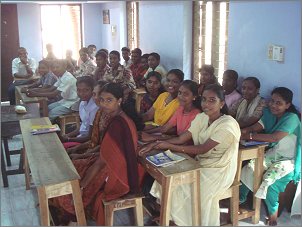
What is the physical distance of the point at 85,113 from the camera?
3980 mm

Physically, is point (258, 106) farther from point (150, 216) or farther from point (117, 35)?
point (117, 35)

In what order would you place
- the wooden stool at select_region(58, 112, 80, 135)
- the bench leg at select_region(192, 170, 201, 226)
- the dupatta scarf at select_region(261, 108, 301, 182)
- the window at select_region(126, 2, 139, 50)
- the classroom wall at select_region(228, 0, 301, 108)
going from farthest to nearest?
1. the window at select_region(126, 2, 139, 50)
2. the wooden stool at select_region(58, 112, 80, 135)
3. the classroom wall at select_region(228, 0, 301, 108)
4. the dupatta scarf at select_region(261, 108, 301, 182)
5. the bench leg at select_region(192, 170, 201, 226)

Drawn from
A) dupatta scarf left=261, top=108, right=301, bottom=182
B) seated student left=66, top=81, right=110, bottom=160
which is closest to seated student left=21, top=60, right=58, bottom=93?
seated student left=66, top=81, right=110, bottom=160

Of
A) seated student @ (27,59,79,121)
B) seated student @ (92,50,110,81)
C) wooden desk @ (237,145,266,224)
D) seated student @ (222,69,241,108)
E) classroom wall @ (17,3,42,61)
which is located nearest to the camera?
wooden desk @ (237,145,266,224)

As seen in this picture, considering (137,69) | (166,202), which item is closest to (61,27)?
(137,69)

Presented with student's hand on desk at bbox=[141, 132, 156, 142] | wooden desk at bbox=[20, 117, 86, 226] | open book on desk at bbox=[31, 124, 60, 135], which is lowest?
wooden desk at bbox=[20, 117, 86, 226]

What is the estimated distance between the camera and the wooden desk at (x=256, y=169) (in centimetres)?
308

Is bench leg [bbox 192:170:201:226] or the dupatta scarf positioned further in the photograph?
the dupatta scarf

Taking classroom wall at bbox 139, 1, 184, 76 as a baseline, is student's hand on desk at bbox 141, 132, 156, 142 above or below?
below

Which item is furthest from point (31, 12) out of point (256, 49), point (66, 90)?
point (256, 49)

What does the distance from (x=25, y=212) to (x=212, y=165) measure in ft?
5.93

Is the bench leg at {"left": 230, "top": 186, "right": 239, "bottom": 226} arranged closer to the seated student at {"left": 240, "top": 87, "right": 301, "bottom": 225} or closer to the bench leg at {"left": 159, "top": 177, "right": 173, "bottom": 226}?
the seated student at {"left": 240, "top": 87, "right": 301, "bottom": 225}

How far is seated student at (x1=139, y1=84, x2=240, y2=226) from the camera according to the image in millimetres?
2736

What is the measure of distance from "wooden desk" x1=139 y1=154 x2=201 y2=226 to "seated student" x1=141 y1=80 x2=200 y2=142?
25.0 inches
